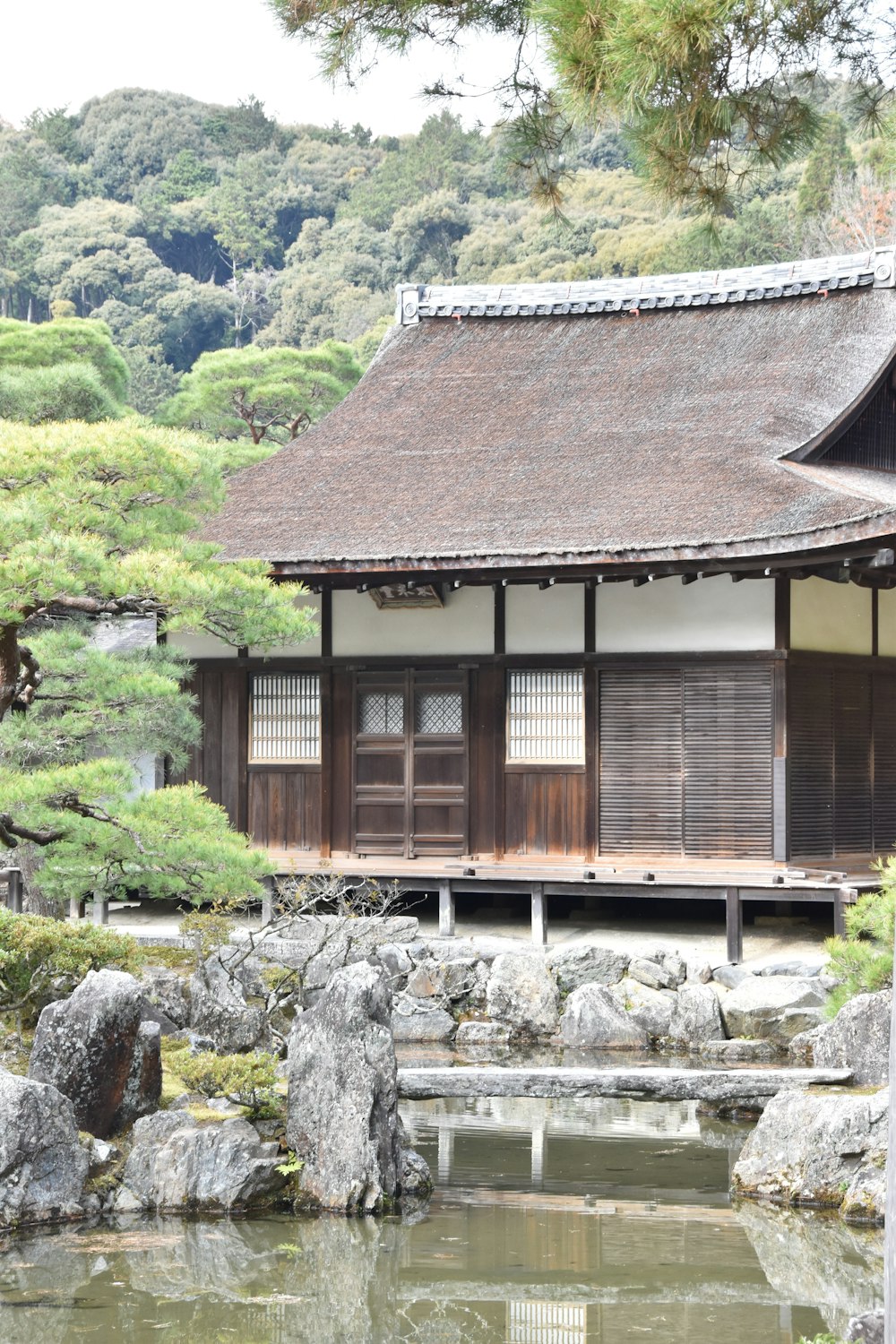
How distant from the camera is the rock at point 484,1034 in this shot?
13.4 m

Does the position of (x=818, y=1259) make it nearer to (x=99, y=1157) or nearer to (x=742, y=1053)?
(x=99, y=1157)

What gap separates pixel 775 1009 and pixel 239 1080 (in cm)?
492

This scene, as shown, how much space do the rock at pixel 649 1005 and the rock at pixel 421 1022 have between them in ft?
4.39

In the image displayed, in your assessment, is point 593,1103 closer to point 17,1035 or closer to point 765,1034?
point 765,1034

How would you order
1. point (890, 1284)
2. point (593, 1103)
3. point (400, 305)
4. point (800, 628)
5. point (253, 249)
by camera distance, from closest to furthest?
point (890, 1284), point (593, 1103), point (800, 628), point (400, 305), point (253, 249)

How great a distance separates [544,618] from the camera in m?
15.5

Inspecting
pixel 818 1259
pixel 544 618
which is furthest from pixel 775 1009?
pixel 818 1259

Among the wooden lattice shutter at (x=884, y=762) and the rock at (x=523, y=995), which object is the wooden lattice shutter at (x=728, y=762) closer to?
the wooden lattice shutter at (x=884, y=762)

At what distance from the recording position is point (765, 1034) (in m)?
13.0

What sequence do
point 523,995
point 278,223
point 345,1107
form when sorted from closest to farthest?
point 345,1107
point 523,995
point 278,223

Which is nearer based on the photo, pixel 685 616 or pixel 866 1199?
pixel 866 1199

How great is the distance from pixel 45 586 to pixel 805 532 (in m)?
6.14

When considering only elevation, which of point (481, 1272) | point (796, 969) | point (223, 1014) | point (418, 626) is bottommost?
point (481, 1272)

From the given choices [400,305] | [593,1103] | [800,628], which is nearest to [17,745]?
[593,1103]
